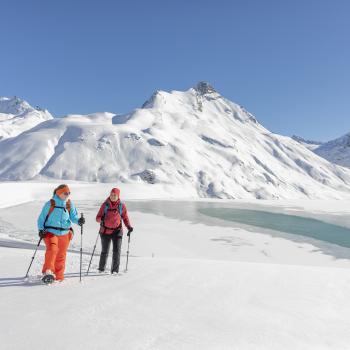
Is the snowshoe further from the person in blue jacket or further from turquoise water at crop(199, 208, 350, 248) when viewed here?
turquoise water at crop(199, 208, 350, 248)

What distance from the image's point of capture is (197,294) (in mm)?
5922

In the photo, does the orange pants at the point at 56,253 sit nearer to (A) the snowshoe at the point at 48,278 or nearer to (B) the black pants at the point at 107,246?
(A) the snowshoe at the point at 48,278

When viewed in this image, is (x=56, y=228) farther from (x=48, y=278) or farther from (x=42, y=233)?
(x=48, y=278)

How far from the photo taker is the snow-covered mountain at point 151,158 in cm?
9156

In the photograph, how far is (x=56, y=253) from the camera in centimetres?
693

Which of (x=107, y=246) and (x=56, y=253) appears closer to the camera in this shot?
(x=56, y=253)

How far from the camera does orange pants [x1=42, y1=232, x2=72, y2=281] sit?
6.74 metres

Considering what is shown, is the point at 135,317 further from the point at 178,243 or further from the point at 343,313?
the point at 178,243

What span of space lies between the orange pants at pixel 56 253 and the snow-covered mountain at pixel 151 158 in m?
79.8

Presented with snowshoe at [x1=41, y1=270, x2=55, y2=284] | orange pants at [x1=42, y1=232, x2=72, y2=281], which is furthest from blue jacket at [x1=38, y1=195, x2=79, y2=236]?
snowshoe at [x1=41, y1=270, x2=55, y2=284]

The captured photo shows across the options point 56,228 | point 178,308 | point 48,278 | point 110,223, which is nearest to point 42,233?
point 56,228

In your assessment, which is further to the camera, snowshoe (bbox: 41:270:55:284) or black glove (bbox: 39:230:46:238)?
black glove (bbox: 39:230:46:238)

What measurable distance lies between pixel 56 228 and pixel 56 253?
0.49 m

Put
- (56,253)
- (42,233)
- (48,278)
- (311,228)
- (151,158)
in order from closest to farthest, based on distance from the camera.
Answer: (48,278) < (42,233) < (56,253) < (311,228) < (151,158)
